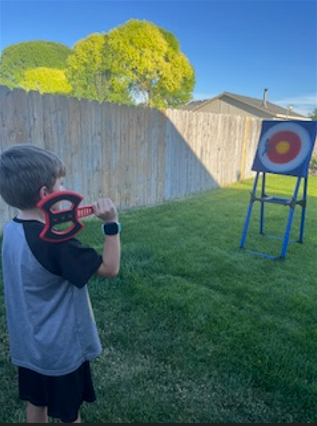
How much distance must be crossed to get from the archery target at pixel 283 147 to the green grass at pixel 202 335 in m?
1.03

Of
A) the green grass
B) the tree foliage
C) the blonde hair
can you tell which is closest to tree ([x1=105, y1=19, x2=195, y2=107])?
the tree foliage

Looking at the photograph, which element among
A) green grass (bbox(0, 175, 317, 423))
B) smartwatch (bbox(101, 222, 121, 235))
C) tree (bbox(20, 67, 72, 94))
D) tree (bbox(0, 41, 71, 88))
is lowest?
green grass (bbox(0, 175, 317, 423))

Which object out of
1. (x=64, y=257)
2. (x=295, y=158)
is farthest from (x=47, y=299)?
(x=295, y=158)

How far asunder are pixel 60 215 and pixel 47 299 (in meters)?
0.36

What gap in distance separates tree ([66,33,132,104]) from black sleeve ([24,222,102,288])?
30.7m

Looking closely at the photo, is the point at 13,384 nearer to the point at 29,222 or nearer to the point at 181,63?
the point at 29,222

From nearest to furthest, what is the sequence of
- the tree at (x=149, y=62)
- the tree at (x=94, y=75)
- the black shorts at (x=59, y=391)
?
the black shorts at (x=59, y=391), the tree at (x=149, y=62), the tree at (x=94, y=75)

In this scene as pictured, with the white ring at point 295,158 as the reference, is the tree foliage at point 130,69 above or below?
above

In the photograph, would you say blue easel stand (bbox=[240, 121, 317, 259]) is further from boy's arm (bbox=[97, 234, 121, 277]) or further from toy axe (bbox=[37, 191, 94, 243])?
toy axe (bbox=[37, 191, 94, 243])

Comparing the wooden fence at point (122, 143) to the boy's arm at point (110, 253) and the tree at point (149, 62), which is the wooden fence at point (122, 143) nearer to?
the boy's arm at point (110, 253)

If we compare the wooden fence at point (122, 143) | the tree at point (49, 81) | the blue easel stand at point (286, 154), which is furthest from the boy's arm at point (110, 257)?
the tree at point (49, 81)

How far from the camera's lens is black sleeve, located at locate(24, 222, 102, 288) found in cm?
116

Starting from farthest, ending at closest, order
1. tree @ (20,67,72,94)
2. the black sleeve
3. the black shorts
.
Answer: tree @ (20,67,72,94) → the black shorts → the black sleeve

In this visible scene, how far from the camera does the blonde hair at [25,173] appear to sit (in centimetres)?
115
